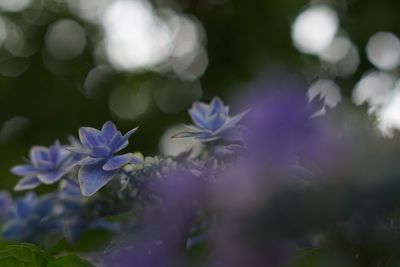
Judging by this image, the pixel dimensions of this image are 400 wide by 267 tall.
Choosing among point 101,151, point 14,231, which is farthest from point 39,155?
point 101,151

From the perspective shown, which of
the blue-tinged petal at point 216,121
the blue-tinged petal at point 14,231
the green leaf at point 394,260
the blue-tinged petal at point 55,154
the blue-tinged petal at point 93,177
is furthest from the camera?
the blue-tinged petal at point 14,231

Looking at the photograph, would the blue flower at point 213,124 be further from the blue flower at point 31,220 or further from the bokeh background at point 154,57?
the bokeh background at point 154,57

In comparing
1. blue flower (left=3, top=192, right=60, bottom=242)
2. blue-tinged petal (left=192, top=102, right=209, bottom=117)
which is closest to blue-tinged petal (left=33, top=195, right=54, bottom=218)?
blue flower (left=3, top=192, right=60, bottom=242)

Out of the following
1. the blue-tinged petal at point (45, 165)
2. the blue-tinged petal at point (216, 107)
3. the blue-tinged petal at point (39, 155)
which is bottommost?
the blue-tinged petal at point (39, 155)

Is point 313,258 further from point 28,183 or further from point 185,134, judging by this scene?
point 28,183

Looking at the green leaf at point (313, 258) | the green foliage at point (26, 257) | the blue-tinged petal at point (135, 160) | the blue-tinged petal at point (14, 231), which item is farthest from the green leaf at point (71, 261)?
the blue-tinged petal at point (14, 231)

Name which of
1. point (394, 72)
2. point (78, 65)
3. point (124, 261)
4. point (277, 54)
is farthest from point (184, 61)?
point (124, 261)
